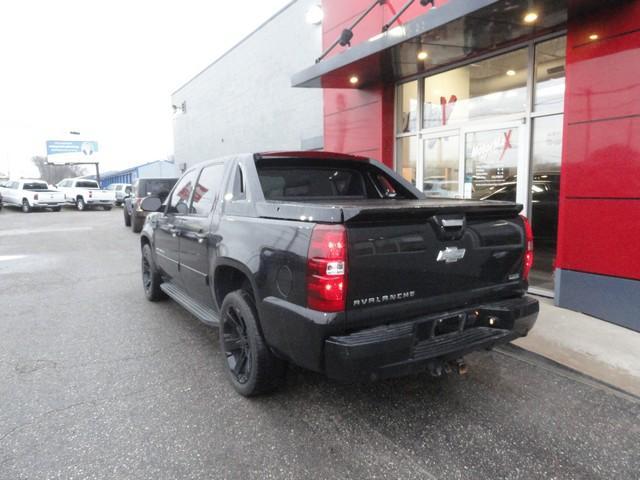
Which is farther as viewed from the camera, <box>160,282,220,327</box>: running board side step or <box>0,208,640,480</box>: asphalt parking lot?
<box>160,282,220,327</box>: running board side step

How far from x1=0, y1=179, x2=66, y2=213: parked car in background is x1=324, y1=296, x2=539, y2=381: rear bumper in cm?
2698

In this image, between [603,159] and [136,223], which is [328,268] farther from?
[136,223]

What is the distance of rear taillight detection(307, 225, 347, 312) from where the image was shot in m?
2.41

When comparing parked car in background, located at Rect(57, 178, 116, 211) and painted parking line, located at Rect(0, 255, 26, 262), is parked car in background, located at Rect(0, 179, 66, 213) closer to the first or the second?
parked car in background, located at Rect(57, 178, 116, 211)

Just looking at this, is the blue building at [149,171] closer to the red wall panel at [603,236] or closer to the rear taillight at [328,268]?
the red wall panel at [603,236]

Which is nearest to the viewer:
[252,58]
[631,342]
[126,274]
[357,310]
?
[357,310]

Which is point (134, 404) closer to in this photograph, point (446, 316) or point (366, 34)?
point (446, 316)

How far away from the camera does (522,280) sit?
10.8ft

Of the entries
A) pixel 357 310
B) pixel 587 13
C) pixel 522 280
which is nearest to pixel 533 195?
pixel 587 13

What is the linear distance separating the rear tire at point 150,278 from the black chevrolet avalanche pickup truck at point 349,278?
2027 millimetres

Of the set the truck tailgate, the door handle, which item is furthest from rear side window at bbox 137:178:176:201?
the truck tailgate

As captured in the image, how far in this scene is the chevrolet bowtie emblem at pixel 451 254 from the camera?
2.76 metres

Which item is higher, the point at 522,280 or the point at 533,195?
the point at 533,195

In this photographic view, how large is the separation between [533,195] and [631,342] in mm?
2824
